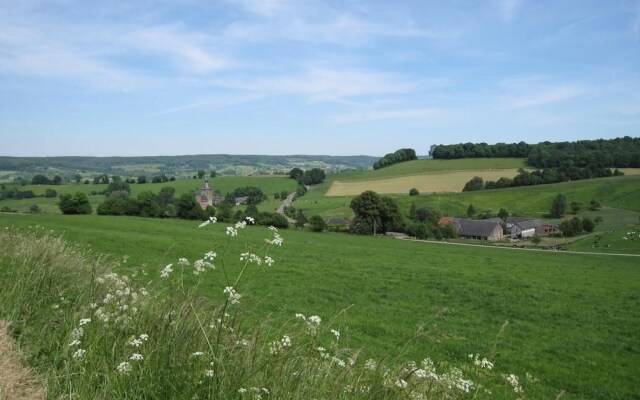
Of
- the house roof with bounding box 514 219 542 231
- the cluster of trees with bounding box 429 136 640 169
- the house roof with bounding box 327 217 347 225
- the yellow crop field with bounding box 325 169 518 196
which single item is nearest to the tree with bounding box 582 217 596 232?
the house roof with bounding box 514 219 542 231

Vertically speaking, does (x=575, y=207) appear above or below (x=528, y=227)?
above

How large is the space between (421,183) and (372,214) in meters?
56.2

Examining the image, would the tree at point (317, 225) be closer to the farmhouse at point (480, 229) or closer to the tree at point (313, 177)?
the farmhouse at point (480, 229)

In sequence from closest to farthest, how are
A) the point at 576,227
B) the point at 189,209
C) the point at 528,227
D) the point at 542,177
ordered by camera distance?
the point at 189,209 < the point at 576,227 < the point at 528,227 < the point at 542,177

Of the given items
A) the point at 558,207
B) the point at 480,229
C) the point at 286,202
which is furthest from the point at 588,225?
the point at 286,202

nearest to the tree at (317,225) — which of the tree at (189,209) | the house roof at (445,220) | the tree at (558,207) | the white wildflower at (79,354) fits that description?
the tree at (189,209)

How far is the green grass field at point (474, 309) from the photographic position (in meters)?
10.8

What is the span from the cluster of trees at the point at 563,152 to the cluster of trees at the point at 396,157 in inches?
284

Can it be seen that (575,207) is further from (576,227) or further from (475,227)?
(475,227)

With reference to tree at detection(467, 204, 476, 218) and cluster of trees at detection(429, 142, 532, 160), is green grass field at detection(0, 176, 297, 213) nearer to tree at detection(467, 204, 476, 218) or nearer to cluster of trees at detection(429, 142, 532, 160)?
tree at detection(467, 204, 476, 218)

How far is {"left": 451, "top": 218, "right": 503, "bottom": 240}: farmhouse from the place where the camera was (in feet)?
280

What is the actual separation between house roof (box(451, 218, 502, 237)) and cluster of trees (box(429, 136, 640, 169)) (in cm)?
5539

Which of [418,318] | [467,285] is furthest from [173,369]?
[467,285]

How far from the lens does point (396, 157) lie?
551 feet
